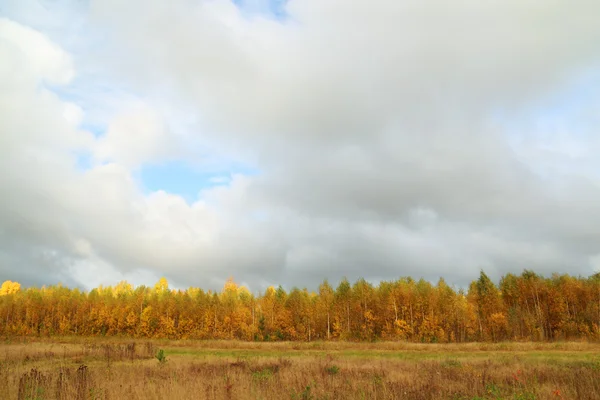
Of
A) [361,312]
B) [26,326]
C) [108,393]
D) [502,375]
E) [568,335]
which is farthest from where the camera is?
[26,326]

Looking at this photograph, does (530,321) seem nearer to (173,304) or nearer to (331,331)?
(331,331)

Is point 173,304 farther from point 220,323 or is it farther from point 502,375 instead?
point 502,375

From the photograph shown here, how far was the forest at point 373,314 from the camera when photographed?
72375mm

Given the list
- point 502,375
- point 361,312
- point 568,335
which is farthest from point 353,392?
point 568,335

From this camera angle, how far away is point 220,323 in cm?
8981

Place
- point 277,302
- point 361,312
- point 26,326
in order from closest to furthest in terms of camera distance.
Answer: point 361,312 < point 277,302 < point 26,326

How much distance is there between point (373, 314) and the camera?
77.2 meters

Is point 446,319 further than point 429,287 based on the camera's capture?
No

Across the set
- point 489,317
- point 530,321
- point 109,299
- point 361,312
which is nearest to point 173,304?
point 109,299

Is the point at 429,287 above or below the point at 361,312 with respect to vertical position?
above

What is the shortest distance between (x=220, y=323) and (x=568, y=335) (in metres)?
73.8

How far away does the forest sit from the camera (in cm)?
7238

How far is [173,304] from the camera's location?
309 ft

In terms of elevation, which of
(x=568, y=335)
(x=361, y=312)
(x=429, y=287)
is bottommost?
(x=568, y=335)
